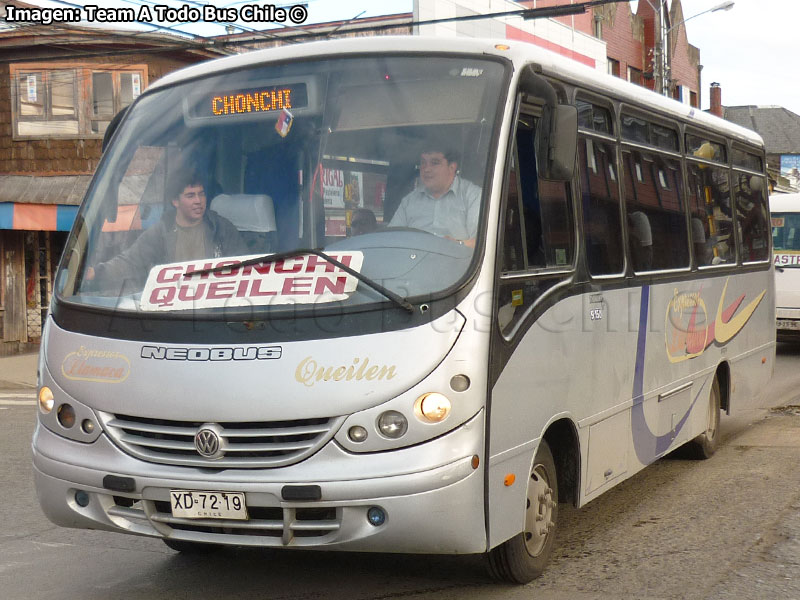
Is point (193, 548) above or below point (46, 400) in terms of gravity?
below

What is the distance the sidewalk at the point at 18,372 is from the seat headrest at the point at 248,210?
12.4m

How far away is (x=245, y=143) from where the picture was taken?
17.6 ft

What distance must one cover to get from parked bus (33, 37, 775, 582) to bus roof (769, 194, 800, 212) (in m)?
12.9

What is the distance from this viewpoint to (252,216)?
5219mm

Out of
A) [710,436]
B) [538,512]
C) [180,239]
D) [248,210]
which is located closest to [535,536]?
[538,512]

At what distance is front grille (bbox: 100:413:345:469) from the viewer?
462 centimetres

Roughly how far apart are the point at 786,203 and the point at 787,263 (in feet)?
3.61

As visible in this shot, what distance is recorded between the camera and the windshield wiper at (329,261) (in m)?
4.72

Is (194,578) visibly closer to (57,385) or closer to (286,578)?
(286,578)

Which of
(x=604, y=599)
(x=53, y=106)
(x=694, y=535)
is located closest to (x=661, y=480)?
(x=694, y=535)

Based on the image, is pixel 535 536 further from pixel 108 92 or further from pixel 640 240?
pixel 108 92

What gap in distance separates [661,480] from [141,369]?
4.51 meters

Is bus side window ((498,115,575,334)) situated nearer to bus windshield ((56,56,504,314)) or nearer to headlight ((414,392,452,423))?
bus windshield ((56,56,504,314))

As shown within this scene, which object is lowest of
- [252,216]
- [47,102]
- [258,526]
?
[258,526]
